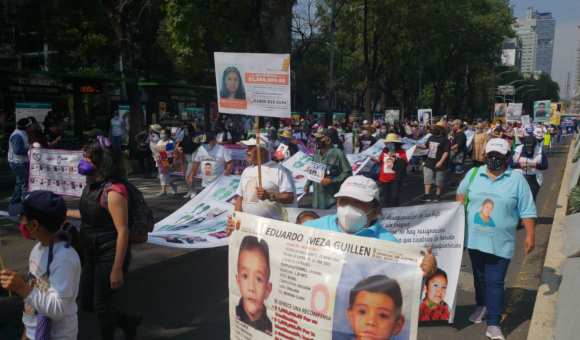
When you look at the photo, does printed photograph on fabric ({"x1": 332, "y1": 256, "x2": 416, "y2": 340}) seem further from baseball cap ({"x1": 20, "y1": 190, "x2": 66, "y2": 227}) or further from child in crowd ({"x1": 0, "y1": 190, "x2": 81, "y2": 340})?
baseball cap ({"x1": 20, "y1": 190, "x2": 66, "y2": 227})

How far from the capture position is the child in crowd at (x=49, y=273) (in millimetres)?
2729

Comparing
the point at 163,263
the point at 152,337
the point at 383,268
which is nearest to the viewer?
the point at 383,268

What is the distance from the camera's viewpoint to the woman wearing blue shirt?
14.8ft

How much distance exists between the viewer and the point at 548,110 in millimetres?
33062

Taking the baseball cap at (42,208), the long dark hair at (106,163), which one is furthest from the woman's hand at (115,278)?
the baseball cap at (42,208)

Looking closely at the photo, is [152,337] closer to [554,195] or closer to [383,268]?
[383,268]

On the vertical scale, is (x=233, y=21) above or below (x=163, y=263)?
above

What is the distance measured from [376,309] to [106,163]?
6.85ft

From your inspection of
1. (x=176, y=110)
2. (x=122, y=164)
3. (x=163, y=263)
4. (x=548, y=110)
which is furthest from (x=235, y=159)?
(x=548, y=110)

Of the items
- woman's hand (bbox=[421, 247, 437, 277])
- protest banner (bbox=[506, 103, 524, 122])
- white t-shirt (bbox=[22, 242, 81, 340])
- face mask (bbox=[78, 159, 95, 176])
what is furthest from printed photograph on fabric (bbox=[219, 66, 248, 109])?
protest banner (bbox=[506, 103, 524, 122])

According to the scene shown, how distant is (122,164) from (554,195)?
13.0 metres

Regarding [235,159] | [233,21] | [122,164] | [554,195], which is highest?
[233,21]

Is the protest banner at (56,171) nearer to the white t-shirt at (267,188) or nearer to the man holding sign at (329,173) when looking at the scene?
the man holding sign at (329,173)

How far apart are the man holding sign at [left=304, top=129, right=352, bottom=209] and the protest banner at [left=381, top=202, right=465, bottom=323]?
265 cm
